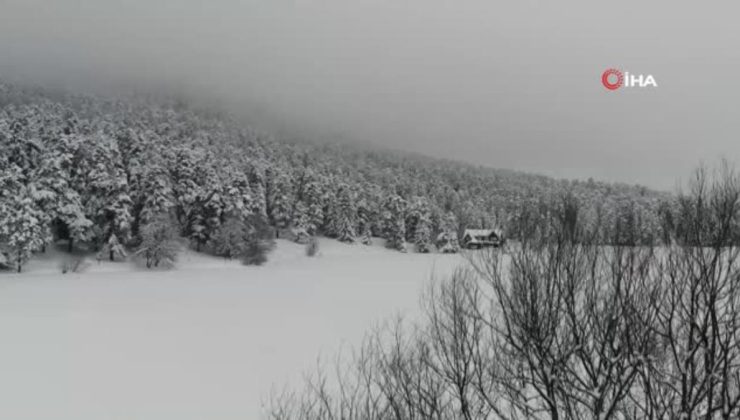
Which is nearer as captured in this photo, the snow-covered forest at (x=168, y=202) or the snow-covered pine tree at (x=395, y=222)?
the snow-covered forest at (x=168, y=202)

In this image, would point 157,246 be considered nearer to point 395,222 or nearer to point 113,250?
point 113,250

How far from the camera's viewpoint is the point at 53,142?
165 feet

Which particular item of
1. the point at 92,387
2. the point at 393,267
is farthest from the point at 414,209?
the point at 92,387

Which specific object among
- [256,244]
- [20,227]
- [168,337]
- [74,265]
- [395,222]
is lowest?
[74,265]

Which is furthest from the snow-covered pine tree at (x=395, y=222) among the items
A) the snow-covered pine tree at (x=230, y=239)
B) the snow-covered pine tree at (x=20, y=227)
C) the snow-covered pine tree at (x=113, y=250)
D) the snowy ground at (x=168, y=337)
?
the snow-covered pine tree at (x=20, y=227)

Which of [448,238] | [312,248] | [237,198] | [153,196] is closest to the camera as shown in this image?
[153,196]

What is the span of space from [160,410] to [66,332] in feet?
35.7

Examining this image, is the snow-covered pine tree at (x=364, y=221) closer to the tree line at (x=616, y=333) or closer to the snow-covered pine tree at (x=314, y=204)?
the snow-covered pine tree at (x=314, y=204)

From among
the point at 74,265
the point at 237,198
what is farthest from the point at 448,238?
the point at 74,265

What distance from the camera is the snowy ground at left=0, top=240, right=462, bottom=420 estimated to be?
1209 cm

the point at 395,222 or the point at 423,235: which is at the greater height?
the point at 395,222

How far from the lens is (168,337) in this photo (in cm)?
1861

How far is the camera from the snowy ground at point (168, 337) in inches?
476

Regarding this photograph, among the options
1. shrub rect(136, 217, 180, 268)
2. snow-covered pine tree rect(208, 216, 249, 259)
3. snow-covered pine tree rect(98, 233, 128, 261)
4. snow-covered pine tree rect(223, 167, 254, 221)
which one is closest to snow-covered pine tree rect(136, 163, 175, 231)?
shrub rect(136, 217, 180, 268)
